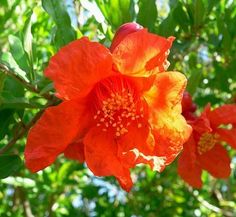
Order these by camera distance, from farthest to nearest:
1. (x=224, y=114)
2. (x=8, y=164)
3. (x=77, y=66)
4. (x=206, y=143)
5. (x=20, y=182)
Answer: (x=20, y=182) → (x=206, y=143) → (x=224, y=114) → (x=8, y=164) → (x=77, y=66)

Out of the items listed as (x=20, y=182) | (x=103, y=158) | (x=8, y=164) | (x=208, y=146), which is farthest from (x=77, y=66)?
(x=20, y=182)

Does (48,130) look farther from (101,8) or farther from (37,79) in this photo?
(101,8)

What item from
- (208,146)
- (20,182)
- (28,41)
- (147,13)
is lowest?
(20,182)

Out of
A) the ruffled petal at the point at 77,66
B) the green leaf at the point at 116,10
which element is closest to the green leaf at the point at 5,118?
the ruffled petal at the point at 77,66

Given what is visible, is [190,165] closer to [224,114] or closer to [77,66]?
[224,114]

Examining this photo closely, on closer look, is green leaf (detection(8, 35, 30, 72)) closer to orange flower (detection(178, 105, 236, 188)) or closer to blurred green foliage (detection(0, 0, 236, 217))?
blurred green foliage (detection(0, 0, 236, 217))

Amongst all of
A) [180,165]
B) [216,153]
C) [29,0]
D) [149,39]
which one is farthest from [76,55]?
[29,0]

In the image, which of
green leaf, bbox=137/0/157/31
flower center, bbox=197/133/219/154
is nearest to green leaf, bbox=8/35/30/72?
green leaf, bbox=137/0/157/31

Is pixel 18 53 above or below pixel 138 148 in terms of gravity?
above
